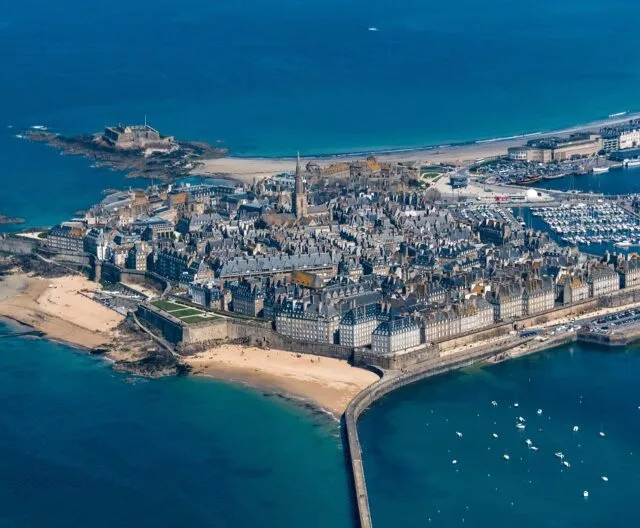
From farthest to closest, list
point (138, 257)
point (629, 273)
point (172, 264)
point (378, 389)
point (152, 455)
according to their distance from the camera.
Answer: point (138, 257) < point (172, 264) < point (629, 273) < point (378, 389) < point (152, 455)

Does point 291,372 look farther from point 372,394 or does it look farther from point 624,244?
point 624,244

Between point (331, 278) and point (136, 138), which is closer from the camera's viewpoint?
point (331, 278)

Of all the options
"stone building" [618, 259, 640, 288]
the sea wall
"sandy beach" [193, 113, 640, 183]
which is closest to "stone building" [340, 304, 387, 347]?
the sea wall

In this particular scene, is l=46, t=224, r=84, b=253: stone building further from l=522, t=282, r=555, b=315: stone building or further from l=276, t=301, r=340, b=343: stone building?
l=522, t=282, r=555, b=315: stone building

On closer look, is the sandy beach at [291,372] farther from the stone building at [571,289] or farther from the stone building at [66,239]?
the stone building at [66,239]

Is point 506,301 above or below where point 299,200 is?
below

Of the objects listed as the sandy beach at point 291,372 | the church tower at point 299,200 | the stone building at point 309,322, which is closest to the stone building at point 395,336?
the sandy beach at point 291,372

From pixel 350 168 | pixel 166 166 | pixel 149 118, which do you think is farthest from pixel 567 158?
pixel 149 118

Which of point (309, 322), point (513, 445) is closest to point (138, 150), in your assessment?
point (309, 322)

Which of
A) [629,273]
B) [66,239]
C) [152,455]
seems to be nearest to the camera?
[152,455]
